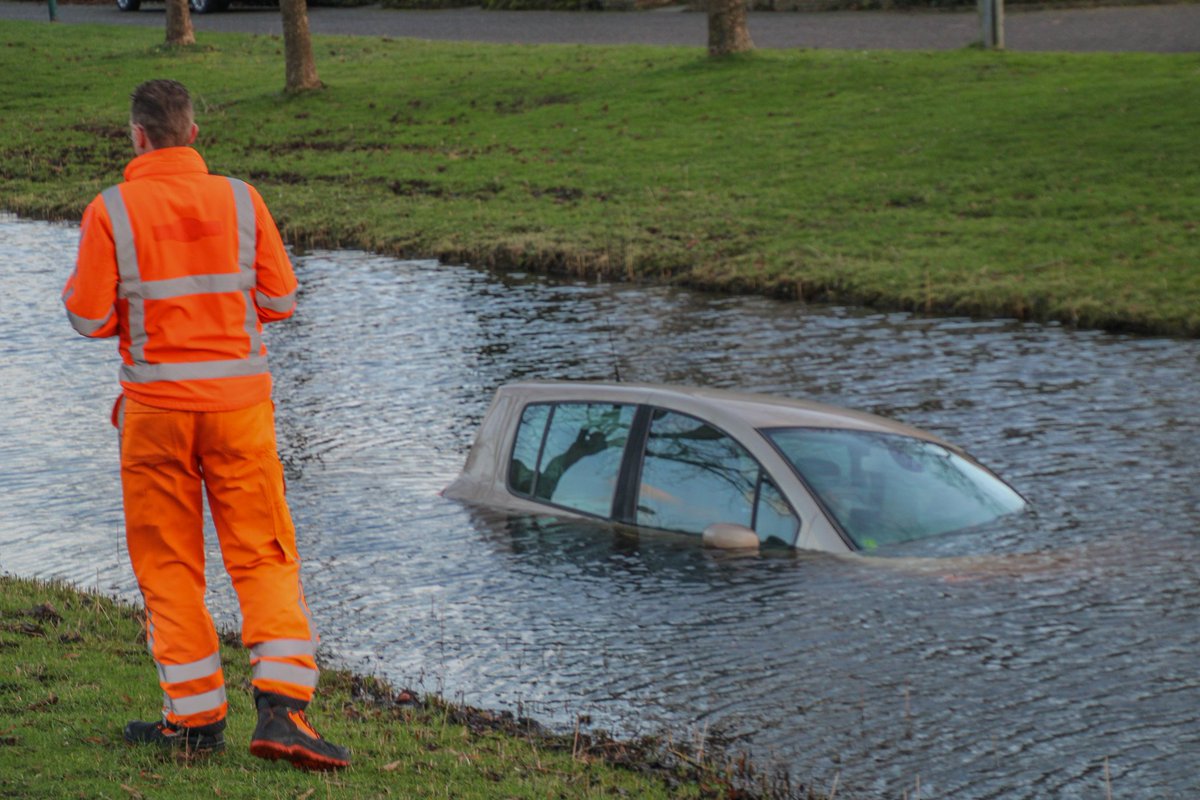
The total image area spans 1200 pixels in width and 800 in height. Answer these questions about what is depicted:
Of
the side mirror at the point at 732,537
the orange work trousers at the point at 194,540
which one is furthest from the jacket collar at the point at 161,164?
the side mirror at the point at 732,537

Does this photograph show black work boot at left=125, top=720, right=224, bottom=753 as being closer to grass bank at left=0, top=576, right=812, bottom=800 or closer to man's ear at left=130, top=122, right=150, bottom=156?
grass bank at left=0, top=576, right=812, bottom=800

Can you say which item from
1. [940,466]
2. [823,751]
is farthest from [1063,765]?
[940,466]

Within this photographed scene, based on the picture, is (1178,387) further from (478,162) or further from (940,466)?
(478,162)

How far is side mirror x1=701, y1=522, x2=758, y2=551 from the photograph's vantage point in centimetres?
867

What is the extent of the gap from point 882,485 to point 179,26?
35734mm

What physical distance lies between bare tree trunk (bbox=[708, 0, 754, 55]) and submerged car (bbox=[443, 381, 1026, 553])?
21893 mm

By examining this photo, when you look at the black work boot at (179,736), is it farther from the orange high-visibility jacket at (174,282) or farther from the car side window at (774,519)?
→ the car side window at (774,519)

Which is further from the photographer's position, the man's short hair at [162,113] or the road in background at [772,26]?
the road in background at [772,26]

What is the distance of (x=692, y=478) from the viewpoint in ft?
29.9

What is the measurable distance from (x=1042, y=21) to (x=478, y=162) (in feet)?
42.2

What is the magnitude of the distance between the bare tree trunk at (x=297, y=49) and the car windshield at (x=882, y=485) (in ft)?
85.2

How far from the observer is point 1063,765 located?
663cm

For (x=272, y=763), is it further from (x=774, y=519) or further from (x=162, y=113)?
(x=774, y=519)

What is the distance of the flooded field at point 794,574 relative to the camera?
7043mm
